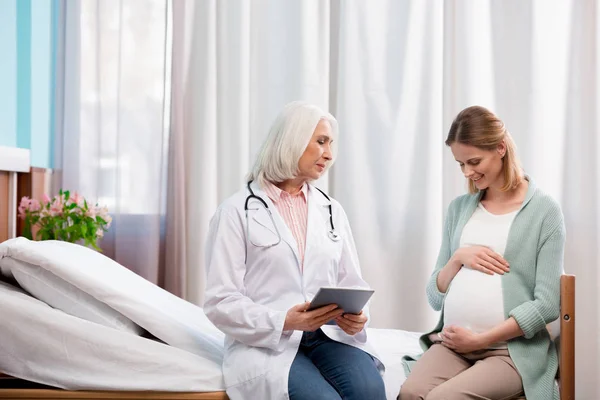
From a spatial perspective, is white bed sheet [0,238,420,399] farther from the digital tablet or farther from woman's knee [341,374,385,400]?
the digital tablet

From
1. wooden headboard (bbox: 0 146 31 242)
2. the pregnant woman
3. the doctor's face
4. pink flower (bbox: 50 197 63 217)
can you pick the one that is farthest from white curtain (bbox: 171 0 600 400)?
the doctor's face

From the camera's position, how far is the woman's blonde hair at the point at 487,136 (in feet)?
6.34

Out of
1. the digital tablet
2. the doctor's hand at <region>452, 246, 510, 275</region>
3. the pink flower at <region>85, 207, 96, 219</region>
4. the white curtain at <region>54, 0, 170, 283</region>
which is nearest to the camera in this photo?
the digital tablet

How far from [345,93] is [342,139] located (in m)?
0.20

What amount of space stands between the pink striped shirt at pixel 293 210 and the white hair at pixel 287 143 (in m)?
0.04

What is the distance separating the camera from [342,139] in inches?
119

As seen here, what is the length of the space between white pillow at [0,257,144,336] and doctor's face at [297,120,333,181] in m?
0.65

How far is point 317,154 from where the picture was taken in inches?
76.5

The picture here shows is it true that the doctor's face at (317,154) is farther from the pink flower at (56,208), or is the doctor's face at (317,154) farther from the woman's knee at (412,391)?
the pink flower at (56,208)

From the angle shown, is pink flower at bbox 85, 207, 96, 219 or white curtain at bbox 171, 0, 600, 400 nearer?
pink flower at bbox 85, 207, 96, 219

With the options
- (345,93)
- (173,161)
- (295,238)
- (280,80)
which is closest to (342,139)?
(345,93)

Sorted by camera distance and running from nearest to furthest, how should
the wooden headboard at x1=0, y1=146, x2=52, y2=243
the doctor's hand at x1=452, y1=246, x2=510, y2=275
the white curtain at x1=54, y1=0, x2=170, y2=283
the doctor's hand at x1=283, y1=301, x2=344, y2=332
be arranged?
1. the doctor's hand at x1=283, y1=301, x2=344, y2=332
2. the doctor's hand at x1=452, y1=246, x2=510, y2=275
3. the wooden headboard at x1=0, y1=146, x2=52, y2=243
4. the white curtain at x1=54, y1=0, x2=170, y2=283

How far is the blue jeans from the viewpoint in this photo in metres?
1.64

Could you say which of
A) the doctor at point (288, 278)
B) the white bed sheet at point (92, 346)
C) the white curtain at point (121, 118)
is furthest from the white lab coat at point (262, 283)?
the white curtain at point (121, 118)
